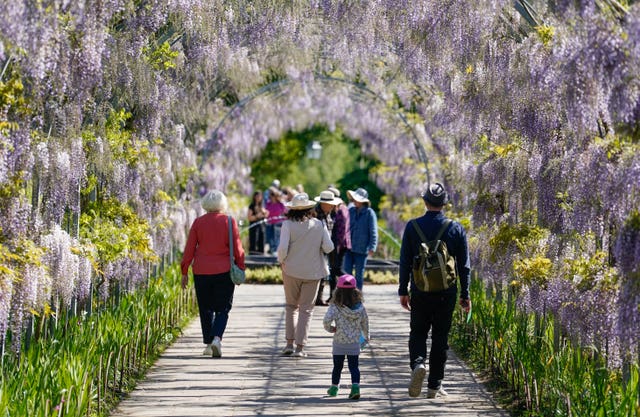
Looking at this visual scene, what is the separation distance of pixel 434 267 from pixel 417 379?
0.74 metres

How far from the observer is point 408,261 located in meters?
7.54

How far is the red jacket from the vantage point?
945 centimetres

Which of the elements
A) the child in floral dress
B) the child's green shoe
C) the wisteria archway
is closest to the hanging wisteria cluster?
the child in floral dress

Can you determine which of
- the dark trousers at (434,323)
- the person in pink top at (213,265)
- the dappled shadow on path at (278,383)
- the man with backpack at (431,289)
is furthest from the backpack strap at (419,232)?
the person in pink top at (213,265)

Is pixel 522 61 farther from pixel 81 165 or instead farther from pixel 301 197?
pixel 81 165

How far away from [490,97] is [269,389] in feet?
10.4

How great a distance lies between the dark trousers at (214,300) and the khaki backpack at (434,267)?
248 centimetres

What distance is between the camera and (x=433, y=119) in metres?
14.1

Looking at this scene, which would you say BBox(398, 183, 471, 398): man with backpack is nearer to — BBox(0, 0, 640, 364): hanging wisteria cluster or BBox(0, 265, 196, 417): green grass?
BBox(0, 0, 640, 364): hanging wisteria cluster

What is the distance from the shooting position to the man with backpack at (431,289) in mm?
7398

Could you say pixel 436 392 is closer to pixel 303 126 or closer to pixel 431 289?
pixel 431 289

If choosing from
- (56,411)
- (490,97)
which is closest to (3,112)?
(56,411)

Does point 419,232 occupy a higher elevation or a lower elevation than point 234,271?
higher

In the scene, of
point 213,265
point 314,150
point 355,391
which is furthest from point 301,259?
point 314,150
